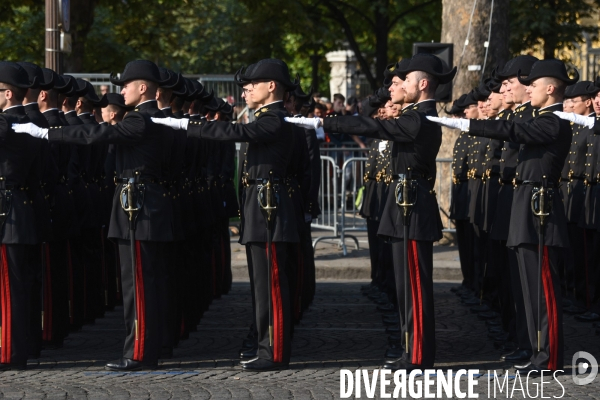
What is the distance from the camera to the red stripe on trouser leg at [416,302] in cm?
933

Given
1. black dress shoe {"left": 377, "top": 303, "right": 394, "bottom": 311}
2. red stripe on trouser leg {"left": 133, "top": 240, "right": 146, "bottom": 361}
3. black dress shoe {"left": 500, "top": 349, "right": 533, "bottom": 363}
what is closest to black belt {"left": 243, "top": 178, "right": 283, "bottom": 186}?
red stripe on trouser leg {"left": 133, "top": 240, "right": 146, "bottom": 361}

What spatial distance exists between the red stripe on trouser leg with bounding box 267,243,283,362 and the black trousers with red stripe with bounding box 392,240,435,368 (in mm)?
902

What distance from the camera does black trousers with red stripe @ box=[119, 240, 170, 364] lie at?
9.48m

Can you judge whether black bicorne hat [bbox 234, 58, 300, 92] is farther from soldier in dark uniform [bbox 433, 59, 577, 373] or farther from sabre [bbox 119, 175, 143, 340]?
soldier in dark uniform [bbox 433, 59, 577, 373]

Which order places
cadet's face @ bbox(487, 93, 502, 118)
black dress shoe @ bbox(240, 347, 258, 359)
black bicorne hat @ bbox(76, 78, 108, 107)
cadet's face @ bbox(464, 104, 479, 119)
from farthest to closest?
cadet's face @ bbox(464, 104, 479, 119) → cadet's face @ bbox(487, 93, 502, 118) → black bicorne hat @ bbox(76, 78, 108, 107) → black dress shoe @ bbox(240, 347, 258, 359)

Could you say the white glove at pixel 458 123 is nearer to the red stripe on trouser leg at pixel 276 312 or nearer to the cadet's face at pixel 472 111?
the red stripe on trouser leg at pixel 276 312

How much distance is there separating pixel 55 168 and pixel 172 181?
105cm

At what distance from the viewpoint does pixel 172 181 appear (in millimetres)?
9883

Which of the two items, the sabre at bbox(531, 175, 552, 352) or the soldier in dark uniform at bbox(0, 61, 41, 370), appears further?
the soldier in dark uniform at bbox(0, 61, 41, 370)

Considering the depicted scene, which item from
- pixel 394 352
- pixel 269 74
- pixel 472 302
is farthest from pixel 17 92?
pixel 472 302

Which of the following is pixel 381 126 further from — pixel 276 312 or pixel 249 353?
pixel 249 353

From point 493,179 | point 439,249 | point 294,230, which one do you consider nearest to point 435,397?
point 294,230

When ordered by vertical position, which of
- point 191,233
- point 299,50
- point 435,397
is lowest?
point 435,397

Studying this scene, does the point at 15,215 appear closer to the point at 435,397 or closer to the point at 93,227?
the point at 93,227
